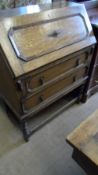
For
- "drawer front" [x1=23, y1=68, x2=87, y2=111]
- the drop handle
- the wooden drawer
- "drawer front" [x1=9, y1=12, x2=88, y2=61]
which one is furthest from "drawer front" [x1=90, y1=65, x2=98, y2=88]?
the drop handle

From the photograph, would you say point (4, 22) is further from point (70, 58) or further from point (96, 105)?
point (96, 105)

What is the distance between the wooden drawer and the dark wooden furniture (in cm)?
45

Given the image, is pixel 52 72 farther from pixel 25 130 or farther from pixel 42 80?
pixel 25 130

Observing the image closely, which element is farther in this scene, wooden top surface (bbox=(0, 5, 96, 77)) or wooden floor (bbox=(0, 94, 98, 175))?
wooden floor (bbox=(0, 94, 98, 175))

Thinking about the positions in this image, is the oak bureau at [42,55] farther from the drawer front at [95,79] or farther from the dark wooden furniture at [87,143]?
the dark wooden furniture at [87,143]

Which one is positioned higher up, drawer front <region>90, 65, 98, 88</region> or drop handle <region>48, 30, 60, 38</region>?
drop handle <region>48, 30, 60, 38</region>

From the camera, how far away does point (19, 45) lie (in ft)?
3.37

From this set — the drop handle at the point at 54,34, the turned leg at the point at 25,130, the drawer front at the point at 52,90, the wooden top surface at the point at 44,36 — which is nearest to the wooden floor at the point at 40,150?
the turned leg at the point at 25,130

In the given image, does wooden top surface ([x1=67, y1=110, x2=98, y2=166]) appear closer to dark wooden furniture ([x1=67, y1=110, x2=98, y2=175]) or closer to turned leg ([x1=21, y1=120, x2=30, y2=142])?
dark wooden furniture ([x1=67, y1=110, x2=98, y2=175])

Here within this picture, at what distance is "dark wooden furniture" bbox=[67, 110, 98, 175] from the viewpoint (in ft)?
2.66

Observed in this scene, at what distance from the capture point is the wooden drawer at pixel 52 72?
1.15m

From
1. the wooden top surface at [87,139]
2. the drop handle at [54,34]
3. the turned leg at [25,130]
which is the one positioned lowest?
the turned leg at [25,130]

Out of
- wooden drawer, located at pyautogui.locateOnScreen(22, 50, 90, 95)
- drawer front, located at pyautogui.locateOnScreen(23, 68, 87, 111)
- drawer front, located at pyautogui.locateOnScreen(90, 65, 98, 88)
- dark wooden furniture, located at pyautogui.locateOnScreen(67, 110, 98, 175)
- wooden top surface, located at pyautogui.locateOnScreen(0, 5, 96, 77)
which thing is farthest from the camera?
drawer front, located at pyautogui.locateOnScreen(90, 65, 98, 88)

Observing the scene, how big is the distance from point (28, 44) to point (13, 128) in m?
0.88
